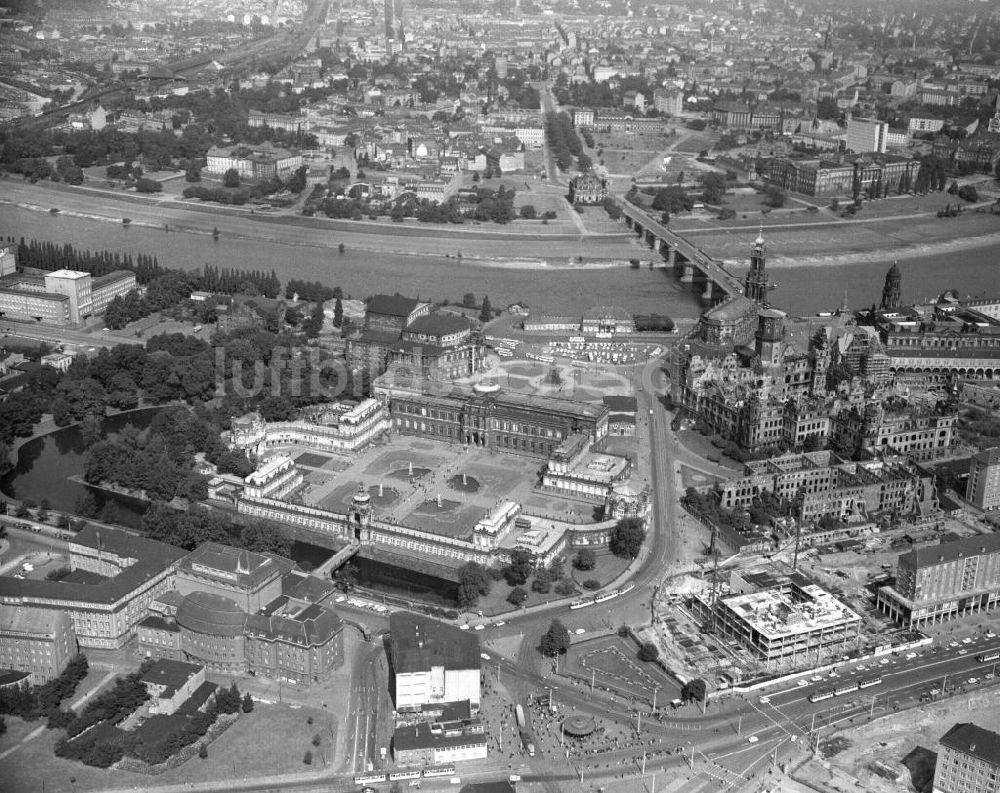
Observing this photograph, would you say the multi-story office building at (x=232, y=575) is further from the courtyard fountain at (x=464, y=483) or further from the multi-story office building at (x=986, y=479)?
the multi-story office building at (x=986, y=479)

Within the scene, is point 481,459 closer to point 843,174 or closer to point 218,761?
point 218,761

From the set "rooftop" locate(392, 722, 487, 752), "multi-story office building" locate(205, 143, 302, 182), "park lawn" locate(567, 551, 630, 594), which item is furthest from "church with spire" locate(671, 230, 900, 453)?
"multi-story office building" locate(205, 143, 302, 182)

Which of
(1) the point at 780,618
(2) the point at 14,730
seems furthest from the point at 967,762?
(2) the point at 14,730

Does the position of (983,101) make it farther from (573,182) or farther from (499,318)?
(499,318)

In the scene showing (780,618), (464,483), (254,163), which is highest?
(254,163)

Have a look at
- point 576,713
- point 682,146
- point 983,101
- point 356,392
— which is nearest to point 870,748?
point 576,713

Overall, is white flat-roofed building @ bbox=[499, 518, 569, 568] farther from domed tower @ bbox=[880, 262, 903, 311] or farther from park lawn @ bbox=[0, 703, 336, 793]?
domed tower @ bbox=[880, 262, 903, 311]
